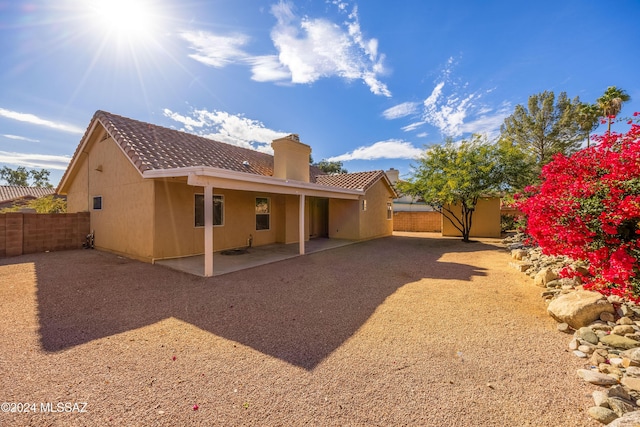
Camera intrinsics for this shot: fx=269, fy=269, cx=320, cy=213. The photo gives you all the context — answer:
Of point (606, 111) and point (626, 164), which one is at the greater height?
point (606, 111)

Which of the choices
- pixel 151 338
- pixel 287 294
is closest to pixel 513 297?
pixel 287 294

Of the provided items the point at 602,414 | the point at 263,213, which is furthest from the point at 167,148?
the point at 602,414

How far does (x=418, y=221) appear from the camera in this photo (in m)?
21.9

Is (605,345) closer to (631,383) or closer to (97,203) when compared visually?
(631,383)

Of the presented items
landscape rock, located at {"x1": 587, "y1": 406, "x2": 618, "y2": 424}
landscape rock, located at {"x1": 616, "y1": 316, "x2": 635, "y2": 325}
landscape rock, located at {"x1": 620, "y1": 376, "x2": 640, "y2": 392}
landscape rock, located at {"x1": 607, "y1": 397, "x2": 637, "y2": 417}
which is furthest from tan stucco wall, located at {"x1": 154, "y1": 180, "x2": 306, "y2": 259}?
landscape rock, located at {"x1": 616, "y1": 316, "x2": 635, "y2": 325}

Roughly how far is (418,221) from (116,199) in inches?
772

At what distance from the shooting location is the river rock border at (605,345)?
2391 mm

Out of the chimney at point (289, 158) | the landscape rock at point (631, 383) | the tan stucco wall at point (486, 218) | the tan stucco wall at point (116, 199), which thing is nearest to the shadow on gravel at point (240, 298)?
the tan stucco wall at point (116, 199)

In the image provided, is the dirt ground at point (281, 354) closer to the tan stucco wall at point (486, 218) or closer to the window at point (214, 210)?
the window at point (214, 210)

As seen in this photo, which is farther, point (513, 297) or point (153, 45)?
point (153, 45)

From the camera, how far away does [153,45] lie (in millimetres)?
8516

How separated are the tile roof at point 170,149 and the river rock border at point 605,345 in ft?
32.3

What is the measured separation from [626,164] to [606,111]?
26.4m

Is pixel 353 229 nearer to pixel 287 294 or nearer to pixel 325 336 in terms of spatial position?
pixel 287 294
